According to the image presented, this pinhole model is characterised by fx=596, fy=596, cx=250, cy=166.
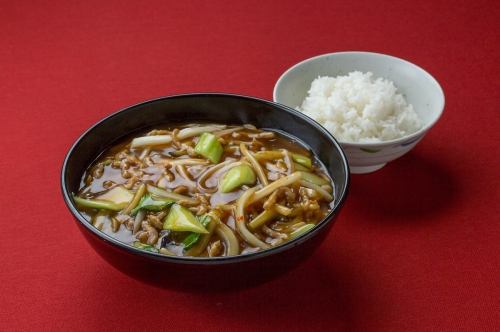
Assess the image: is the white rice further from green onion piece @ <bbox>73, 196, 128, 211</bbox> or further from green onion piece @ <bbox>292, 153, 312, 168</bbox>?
green onion piece @ <bbox>73, 196, 128, 211</bbox>

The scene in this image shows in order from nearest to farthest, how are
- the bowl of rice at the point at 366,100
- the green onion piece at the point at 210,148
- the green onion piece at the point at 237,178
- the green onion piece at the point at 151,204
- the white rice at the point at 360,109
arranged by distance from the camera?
1. the green onion piece at the point at 151,204
2. the green onion piece at the point at 237,178
3. the green onion piece at the point at 210,148
4. the bowl of rice at the point at 366,100
5. the white rice at the point at 360,109

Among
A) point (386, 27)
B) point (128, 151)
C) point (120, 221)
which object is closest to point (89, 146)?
point (128, 151)

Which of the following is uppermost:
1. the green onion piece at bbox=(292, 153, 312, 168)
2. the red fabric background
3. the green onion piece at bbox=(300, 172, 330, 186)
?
the green onion piece at bbox=(292, 153, 312, 168)

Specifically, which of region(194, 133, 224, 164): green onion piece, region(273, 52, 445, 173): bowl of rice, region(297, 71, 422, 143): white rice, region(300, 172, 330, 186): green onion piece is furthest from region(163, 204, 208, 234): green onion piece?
region(297, 71, 422, 143): white rice

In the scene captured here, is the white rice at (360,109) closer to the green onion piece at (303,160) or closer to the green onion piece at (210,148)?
the green onion piece at (303,160)

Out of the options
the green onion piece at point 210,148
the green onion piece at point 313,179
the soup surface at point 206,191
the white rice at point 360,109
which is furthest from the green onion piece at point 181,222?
the white rice at point 360,109

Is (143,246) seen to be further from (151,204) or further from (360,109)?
(360,109)

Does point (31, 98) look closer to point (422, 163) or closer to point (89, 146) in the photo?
point (89, 146)
